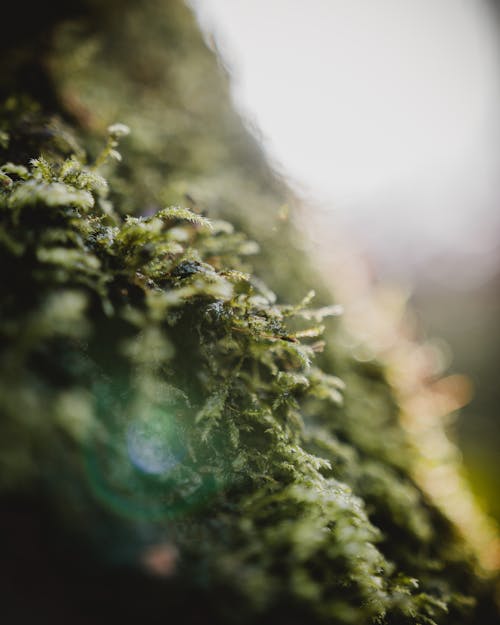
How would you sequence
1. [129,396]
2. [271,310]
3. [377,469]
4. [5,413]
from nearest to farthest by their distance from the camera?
[5,413] < [129,396] < [271,310] < [377,469]

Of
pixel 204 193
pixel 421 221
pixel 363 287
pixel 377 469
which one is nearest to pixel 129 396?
pixel 377 469

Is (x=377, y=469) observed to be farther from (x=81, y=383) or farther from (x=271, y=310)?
(x=81, y=383)

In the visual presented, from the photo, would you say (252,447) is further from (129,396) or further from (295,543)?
(129,396)

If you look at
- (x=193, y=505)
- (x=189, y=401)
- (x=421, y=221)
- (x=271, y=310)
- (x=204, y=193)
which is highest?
(x=421, y=221)

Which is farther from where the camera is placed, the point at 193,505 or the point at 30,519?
the point at 193,505

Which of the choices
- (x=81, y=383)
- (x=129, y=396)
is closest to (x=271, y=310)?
(x=129, y=396)

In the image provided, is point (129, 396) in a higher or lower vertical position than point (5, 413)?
higher

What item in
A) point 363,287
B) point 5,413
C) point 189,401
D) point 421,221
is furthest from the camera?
point 421,221
